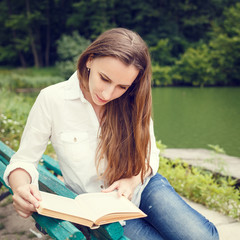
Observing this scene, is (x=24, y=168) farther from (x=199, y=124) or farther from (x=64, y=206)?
(x=199, y=124)

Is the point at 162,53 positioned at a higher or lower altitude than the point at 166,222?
lower

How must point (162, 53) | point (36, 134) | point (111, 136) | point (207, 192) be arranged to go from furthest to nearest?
point (162, 53) < point (207, 192) < point (111, 136) < point (36, 134)

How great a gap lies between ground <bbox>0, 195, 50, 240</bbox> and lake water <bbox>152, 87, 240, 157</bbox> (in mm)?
3209

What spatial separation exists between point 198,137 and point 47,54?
2302 cm

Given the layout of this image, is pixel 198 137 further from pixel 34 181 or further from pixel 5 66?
pixel 5 66

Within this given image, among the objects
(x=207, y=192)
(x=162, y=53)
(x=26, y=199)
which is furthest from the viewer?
(x=162, y=53)

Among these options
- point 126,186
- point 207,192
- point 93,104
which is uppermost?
point 93,104

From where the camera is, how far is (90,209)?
1168 mm

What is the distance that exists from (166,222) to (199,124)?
569cm

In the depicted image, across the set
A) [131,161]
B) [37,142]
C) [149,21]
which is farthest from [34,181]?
[149,21]

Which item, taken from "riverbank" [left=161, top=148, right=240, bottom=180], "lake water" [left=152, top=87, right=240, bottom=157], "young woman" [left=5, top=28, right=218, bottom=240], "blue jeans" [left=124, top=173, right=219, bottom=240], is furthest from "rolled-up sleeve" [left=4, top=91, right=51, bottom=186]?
"lake water" [left=152, top=87, right=240, bottom=157]

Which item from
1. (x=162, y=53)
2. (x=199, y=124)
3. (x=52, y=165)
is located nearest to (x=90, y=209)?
(x=52, y=165)

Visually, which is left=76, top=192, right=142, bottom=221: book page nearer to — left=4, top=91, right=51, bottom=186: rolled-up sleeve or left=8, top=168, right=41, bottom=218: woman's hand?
left=8, top=168, right=41, bottom=218: woman's hand

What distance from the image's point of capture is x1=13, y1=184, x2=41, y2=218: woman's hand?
1126 mm
